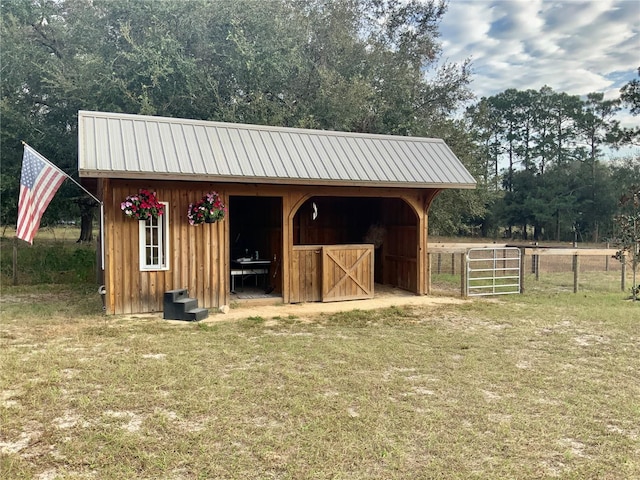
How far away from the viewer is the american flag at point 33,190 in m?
7.02

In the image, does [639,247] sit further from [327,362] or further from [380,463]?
[380,463]

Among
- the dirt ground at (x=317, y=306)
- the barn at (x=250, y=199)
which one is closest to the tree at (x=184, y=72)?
the barn at (x=250, y=199)

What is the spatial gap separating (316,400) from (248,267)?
22.2ft

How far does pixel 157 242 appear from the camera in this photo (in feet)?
25.9

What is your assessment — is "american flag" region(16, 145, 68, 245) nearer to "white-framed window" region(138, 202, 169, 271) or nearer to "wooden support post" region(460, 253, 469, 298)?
"white-framed window" region(138, 202, 169, 271)

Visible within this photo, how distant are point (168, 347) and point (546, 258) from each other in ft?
58.0

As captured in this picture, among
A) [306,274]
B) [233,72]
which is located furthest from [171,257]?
[233,72]

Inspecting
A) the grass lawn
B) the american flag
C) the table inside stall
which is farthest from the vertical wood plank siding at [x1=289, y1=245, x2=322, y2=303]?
the american flag

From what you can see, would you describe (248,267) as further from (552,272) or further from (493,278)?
(552,272)

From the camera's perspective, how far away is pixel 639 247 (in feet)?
18.8

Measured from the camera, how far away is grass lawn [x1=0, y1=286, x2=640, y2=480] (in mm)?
2924

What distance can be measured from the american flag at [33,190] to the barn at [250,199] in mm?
658

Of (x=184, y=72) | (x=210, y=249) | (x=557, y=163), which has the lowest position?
(x=210, y=249)

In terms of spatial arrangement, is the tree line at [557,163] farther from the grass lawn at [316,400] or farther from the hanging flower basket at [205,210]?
the grass lawn at [316,400]
